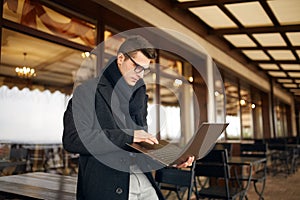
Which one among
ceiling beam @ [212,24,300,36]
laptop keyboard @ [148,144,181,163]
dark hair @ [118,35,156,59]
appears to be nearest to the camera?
laptop keyboard @ [148,144,181,163]

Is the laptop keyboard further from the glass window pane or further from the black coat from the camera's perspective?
the glass window pane

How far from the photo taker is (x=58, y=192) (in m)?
1.58

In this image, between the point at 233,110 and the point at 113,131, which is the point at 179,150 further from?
the point at 233,110

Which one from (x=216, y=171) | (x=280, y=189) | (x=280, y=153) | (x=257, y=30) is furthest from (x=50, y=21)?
(x=280, y=153)

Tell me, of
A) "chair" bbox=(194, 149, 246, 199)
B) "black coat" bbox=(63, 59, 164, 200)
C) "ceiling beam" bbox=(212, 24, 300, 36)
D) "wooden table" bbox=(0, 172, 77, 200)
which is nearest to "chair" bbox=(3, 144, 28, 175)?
"wooden table" bbox=(0, 172, 77, 200)

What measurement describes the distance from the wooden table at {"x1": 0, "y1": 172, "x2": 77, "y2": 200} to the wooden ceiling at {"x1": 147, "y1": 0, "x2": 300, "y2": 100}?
2.56 m

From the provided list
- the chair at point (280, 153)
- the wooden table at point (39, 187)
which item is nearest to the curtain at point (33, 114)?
the wooden table at point (39, 187)

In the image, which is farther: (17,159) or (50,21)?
(17,159)

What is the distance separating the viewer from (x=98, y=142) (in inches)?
37.7

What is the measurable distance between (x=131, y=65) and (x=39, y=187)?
3.55 ft

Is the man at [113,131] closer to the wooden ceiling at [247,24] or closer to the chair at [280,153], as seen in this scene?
the wooden ceiling at [247,24]

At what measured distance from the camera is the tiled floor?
169 inches

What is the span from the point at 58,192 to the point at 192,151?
3.08 feet

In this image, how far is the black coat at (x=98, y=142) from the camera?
0.97m
